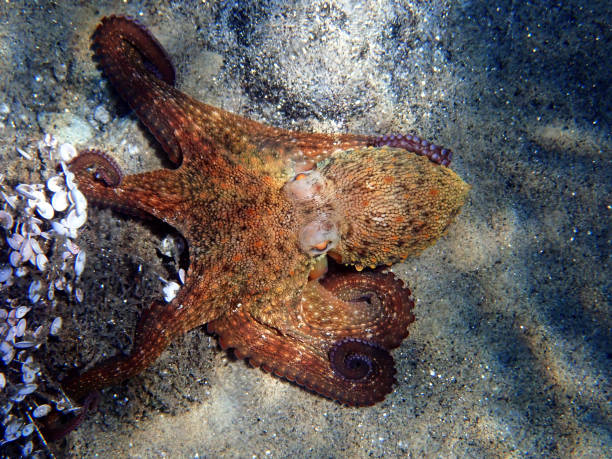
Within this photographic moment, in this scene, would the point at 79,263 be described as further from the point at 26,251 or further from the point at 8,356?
the point at 8,356

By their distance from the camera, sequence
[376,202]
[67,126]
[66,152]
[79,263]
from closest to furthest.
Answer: [376,202], [79,263], [66,152], [67,126]

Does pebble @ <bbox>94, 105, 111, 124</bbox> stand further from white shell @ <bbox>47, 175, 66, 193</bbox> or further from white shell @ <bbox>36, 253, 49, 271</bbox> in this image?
white shell @ <bbox>36, 253, 49, 271</bbox>

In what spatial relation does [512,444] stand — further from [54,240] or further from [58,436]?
[54,240]

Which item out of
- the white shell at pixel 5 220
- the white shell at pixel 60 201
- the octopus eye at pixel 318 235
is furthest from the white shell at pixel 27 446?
the octopus eye at pixel 318 235

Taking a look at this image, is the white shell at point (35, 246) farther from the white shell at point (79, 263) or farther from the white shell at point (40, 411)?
the white shell at point (40, 411)

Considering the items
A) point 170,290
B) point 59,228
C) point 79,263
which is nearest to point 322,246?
point 170,290
